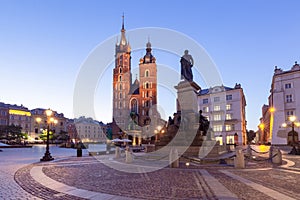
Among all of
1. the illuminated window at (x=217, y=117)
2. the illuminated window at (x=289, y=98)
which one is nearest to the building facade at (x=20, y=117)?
the illuminated window at (x=217, y=117)

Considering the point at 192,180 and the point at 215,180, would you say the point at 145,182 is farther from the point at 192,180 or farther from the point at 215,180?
the point at 215,180

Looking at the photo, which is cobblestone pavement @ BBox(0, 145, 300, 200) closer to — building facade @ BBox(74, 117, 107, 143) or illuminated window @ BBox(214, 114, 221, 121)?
illuminated window @ BBox(214, 114, 221, 121)

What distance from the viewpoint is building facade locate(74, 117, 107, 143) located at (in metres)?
150

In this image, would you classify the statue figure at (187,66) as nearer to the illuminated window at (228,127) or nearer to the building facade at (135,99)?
the illuminated window at (228,127)

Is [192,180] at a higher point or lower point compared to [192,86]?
lower

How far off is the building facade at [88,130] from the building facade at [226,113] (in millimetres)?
88150

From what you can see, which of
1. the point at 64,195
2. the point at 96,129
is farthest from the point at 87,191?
the point at 96,129

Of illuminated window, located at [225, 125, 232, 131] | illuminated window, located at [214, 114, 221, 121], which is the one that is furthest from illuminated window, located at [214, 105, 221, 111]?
illuminated window, located at [225, 125, 232, 131]

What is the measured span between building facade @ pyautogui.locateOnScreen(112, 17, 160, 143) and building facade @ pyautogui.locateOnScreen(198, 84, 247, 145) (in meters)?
24.7

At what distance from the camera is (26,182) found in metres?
10.2

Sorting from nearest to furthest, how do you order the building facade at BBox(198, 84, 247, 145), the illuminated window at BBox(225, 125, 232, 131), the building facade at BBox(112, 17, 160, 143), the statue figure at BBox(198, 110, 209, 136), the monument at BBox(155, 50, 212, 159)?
the monument at BBox(155, 50, 212, 159)
the statue figure at BBox(198, 110, 209, 136)
the building facade at BBox(198, 84, 247, 145)
the illuminated window at BBox(225, 125, 232, 131)
the building facade at BBox(112, 17, 160, 143)

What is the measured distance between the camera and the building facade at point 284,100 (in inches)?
2191

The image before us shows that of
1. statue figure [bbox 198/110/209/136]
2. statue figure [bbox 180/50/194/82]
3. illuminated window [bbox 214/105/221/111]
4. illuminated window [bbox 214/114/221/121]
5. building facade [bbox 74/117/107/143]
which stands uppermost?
statue figure [bbox 180/50/194/82]

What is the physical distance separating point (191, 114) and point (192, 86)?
268 cm
